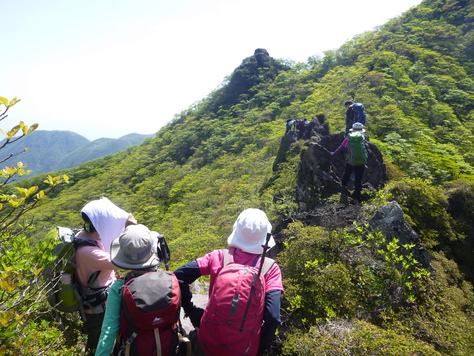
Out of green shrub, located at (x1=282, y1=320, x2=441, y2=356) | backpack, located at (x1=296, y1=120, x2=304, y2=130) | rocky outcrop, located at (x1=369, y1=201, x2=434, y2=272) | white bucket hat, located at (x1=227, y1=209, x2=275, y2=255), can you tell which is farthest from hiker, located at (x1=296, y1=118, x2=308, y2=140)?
white bucket hat, located at (x1=227, y1=209, x2=275, y2=255)

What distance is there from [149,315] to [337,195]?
4.35 m

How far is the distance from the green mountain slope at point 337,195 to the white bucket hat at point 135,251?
58.4 inches

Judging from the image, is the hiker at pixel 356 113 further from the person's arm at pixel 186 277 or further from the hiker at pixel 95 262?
the hiker at pixel 95 262

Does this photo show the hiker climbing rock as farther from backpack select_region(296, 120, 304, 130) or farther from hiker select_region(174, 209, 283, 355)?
backpack select_region(296, 120, 304, 130)

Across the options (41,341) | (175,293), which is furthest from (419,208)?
(41,341)

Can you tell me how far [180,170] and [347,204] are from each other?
2294 cm

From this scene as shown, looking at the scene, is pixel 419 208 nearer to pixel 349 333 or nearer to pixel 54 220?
pixel 349 333

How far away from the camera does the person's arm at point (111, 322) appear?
1.50 metres

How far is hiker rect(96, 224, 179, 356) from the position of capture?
147cm

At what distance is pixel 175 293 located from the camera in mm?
1523

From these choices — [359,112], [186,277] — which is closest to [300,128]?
[359,112]

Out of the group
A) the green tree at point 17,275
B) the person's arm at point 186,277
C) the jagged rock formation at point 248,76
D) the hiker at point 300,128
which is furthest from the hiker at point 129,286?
the jagged rock formation at point 248,76

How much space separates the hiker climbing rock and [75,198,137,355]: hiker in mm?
491

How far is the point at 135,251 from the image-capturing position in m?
1.60
